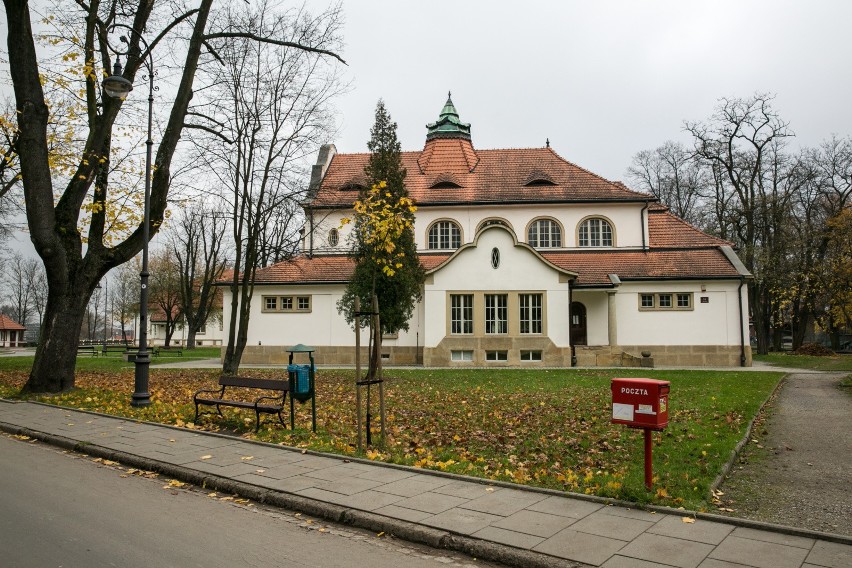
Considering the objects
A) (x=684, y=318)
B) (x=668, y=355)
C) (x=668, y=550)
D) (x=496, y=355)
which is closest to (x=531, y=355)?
(x=496, y=355)

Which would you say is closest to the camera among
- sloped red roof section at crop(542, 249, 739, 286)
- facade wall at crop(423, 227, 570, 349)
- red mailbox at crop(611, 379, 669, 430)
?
red mailbox at crop(611, 379, 669, 430)

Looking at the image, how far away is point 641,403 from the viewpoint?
6.55m

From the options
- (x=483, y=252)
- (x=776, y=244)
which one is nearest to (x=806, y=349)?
(x=776, y=244)

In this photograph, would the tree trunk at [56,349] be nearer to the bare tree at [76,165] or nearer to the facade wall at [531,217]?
the bare tree at [76,165]

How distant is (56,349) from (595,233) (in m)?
25.8

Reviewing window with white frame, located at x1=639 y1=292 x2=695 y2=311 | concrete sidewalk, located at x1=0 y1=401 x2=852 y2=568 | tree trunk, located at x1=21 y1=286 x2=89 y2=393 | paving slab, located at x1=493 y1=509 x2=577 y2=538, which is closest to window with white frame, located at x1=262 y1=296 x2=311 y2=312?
tree trunk, located at x1=21 y1=286 x2=89 y2=393

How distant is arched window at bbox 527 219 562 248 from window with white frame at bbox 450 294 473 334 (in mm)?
6288

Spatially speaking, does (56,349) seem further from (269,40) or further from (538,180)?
(538,180)

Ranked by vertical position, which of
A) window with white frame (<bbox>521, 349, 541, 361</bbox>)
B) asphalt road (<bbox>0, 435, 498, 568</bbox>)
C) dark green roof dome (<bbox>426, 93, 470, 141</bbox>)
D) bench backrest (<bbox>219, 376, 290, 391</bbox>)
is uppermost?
dark green roof dome (<bbox>426, 93, 470, 141</bbox>)

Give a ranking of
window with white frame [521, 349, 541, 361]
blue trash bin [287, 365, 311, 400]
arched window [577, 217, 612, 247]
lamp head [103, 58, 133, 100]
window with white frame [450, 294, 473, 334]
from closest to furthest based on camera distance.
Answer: blue trash bin [287, 365, 311, 400] → lamp head [103, 58, 133, 100] → window with white frame [521, 349, 541, 361] → window with white frame [450, 294, 473, 334] → arched window [577, 217, 612, 247]

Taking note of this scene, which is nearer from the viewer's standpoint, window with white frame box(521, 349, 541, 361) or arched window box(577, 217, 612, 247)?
window with white frame box(521, 349, 541, 361)

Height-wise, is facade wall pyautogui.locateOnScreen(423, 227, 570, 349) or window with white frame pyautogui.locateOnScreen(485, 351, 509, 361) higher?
facade wall pyautogui.locateOnScreen(423, 227, 570, 349)

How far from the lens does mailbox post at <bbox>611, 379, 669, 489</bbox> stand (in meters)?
6.45

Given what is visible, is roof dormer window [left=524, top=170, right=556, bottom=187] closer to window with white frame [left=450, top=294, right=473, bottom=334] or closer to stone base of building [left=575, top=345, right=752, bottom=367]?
window with white frame [left=450, top=294, right=473, bottom=334]
